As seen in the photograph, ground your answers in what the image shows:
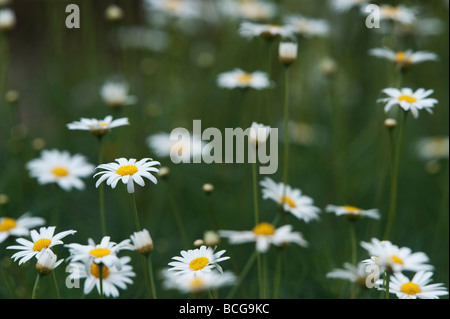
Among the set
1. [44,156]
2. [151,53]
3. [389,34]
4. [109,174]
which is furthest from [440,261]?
[151,53]

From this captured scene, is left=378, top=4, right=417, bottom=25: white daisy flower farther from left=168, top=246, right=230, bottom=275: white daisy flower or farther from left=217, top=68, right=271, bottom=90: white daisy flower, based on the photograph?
left=168, top=246, right=230, bottom=275: white daisy flower

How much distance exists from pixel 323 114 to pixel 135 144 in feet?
2.63

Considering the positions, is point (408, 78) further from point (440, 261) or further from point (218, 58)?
point (440, 261)

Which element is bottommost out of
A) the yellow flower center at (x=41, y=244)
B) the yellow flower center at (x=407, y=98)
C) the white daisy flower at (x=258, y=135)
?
the yellow flower center at (x=41, y=244)

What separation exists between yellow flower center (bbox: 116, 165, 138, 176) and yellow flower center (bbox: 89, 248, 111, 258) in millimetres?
128

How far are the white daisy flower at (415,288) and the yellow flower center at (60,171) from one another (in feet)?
2.43

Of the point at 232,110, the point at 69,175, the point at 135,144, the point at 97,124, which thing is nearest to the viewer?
the point at 97,124

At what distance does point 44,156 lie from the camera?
1.36 metres

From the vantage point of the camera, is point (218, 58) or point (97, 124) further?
point (218, 58)

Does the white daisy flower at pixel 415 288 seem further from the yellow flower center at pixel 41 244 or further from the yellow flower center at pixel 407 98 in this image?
the yellow flower center at pixel 41 244

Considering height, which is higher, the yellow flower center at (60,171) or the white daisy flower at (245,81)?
the white daisy flower at (245,81)

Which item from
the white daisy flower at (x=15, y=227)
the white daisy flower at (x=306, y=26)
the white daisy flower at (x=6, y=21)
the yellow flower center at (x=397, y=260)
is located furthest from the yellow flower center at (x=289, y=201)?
the white daisy flower at (x=6, y=21)

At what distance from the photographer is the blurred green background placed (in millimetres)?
1419

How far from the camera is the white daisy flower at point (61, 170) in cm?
126
